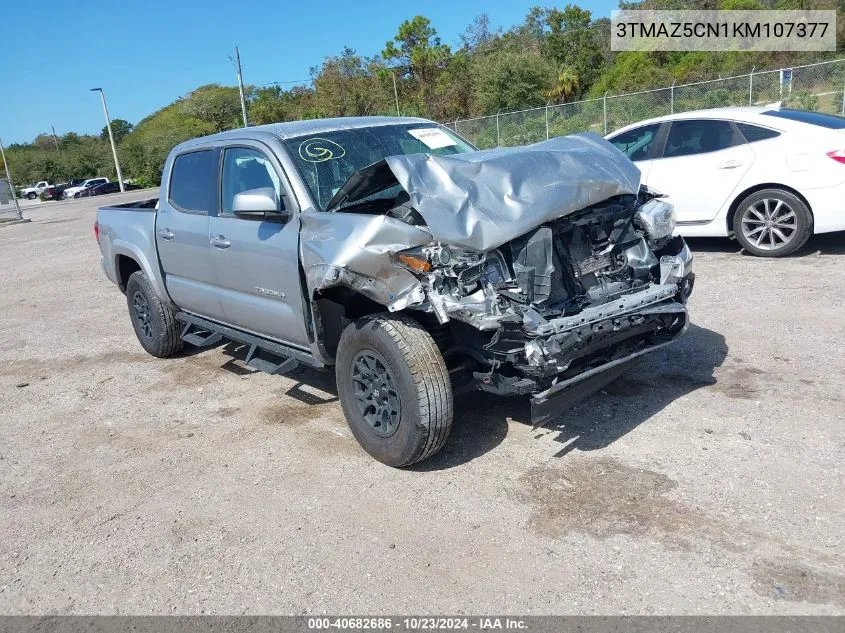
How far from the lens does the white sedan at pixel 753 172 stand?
7070mm

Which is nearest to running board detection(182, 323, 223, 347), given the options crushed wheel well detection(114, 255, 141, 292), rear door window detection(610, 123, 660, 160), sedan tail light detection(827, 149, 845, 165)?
crushed wheel well detection(114, 255, 141, 292)

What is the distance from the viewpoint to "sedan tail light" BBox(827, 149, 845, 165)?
6.92 m

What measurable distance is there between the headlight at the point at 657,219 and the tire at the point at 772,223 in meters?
3.67

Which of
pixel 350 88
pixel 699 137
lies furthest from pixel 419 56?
pixel 699 137

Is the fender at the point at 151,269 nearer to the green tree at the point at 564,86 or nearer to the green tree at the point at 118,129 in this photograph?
the green tree at the point at 564,86

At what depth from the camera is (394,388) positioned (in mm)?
3834

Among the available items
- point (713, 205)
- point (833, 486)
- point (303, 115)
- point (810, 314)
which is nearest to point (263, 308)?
point (833, 486)

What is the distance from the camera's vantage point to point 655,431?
13.6 feet

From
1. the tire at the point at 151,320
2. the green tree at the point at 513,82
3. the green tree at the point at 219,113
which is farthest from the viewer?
the green tree at the point at 219,113

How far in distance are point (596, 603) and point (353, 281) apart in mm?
2000

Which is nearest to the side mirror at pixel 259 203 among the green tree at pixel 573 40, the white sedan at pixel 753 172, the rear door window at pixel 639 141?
the white sedan at pixel 753 172

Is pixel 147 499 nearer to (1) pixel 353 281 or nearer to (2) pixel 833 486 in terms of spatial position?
(1) pixel 353 281

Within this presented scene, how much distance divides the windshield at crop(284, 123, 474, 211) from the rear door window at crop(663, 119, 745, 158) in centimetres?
378

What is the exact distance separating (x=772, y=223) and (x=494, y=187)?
5.05 metres
